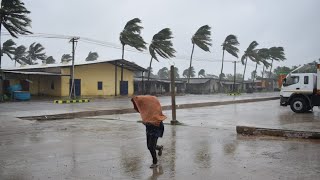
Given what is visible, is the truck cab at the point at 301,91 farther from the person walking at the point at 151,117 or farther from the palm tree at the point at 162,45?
the palm tree at the point at 162,45

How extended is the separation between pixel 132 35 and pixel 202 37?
17.4 meters

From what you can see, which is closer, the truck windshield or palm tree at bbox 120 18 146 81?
the truck windshield

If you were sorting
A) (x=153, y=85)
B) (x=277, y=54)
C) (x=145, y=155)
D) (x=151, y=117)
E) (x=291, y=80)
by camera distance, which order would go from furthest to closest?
(x=277, y=54) < (x=153, y=85) < (x=291, y=80) < (x=145, y=155) < (x=151, y=117)

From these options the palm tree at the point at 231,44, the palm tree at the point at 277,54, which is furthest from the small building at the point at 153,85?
the palm tree at the point at 277,54

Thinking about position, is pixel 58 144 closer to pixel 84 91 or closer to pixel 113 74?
pixel 84 91

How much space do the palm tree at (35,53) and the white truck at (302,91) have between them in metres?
63.9

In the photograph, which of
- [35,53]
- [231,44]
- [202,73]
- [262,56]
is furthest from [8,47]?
[202,73]

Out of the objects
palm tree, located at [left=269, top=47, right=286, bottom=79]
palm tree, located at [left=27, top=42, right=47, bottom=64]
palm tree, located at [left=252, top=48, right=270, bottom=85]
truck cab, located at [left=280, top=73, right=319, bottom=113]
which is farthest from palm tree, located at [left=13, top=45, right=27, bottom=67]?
truck cab, located at [left=280, top=73, right=319, bottom=113]

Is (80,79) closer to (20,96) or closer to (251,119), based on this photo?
(20,96)

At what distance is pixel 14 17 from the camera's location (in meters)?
33.7

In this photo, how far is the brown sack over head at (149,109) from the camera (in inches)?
266

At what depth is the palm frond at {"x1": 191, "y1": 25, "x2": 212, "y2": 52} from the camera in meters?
60.4

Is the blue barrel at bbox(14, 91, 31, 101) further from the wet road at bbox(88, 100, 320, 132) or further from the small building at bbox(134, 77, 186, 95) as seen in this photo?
the small building at bbox(134, 77, 186, 95)

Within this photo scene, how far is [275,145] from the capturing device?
29.8 ft
